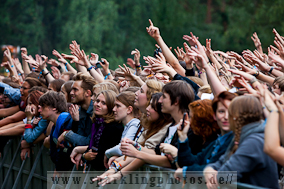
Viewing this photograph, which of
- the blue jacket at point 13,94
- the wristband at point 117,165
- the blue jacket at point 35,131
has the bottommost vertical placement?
the wristband at point 117,165

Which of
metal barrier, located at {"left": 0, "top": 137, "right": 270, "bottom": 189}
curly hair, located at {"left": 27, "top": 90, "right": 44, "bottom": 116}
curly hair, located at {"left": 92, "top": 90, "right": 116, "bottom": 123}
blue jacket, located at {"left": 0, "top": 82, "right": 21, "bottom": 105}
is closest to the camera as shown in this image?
curly hair, located at {"left": 92, "top": 90, "right": 116, "bottom": 123}

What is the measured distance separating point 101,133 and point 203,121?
1684mm

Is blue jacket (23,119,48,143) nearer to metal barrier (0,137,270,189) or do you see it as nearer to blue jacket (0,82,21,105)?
metal barrier (0,137,270,189)

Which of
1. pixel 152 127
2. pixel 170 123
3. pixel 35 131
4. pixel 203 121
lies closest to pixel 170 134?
pixel 170 123

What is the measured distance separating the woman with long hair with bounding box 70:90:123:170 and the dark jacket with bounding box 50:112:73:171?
14.3 inches

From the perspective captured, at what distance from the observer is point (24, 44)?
41.5 meters

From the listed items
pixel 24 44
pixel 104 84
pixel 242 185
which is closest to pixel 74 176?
pixel 104 84

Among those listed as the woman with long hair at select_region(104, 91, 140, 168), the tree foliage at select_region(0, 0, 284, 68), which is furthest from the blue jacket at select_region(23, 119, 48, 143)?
the tree foliage at select_region(0, 0, 284, 68)

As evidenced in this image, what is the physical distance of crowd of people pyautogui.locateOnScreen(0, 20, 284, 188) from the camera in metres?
3.10

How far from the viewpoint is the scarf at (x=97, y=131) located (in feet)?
16.7

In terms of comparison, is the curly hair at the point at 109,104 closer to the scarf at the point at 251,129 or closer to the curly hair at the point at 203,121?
the curly hair at the point at 203,121

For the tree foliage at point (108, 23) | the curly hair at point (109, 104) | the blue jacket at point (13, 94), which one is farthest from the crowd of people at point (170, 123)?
the tree foliage at point (108, 23)

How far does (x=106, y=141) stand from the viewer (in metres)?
5.03

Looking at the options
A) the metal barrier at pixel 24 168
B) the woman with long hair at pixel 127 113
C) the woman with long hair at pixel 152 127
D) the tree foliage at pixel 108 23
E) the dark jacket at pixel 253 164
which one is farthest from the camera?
the tree foliage at pixel 108 23
